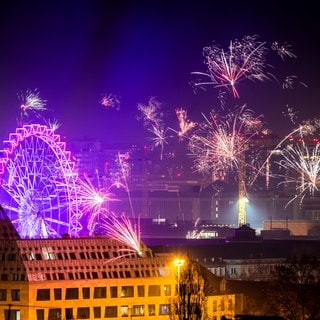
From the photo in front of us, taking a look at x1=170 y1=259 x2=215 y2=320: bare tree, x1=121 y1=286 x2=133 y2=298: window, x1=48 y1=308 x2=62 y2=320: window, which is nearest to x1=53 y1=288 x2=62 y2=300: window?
x1=48 y1=308 x2=62 y2=320: window

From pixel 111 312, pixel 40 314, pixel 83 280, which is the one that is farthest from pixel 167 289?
pixel 40 314

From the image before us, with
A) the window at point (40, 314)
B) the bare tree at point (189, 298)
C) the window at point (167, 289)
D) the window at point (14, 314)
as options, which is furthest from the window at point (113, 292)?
the bare tree at point (189, 298)

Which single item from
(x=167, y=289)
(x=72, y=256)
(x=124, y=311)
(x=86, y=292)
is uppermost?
(x=72, y=256)

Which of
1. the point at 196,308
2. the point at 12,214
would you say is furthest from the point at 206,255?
the point at 196,308

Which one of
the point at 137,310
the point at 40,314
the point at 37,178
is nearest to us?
the point at 40,314

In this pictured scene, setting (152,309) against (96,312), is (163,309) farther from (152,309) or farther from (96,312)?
(96,312)

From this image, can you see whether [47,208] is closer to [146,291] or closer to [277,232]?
[146,291]

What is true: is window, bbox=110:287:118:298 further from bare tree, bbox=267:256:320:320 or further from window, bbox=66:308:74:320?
bare tree, bbox=267:256:320:320
